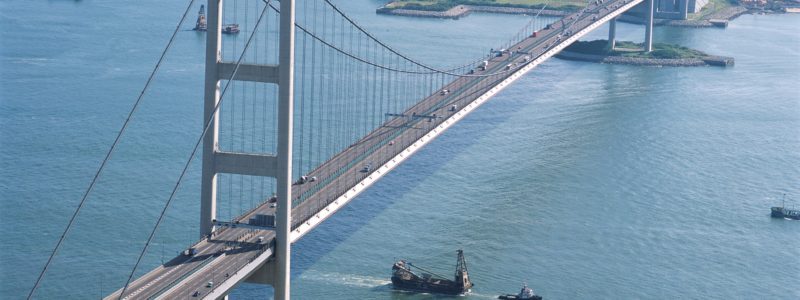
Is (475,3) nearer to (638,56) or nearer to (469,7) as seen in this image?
(469,7)

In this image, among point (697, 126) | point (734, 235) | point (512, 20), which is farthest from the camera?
point (512, 20)

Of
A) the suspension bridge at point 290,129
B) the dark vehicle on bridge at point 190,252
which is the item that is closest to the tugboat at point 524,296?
the suspension bridge at point 290,129

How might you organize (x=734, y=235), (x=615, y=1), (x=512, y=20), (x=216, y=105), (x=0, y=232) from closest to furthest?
(x=216, y=105)
(x=0, y=232)
(x=734, y=235)
(x=615, y=1)
(x=512, y=20)

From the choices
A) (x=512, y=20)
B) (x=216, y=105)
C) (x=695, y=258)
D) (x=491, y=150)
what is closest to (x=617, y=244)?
(x=695, y=258)

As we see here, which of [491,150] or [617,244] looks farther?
[491,150]

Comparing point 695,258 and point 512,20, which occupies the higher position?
point 512,20

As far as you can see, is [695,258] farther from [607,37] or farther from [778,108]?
[607,37]

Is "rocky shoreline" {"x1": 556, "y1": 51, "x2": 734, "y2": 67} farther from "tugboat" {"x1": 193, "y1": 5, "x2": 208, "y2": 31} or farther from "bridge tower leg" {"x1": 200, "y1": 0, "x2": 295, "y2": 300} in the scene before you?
"bridge tower leg" {"x1": 200, "y1": 0, "x2": 295, "y2": 300}
